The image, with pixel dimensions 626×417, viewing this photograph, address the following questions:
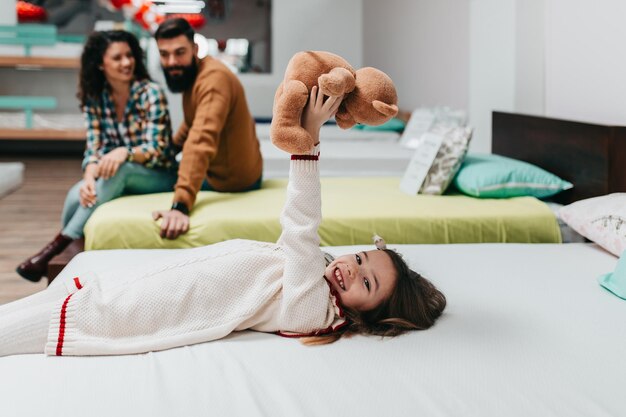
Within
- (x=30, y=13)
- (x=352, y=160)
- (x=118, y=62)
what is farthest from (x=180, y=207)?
(x=30, y=13)

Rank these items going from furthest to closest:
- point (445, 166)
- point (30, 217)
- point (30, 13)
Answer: point (30, 13), point (30, 217), point (445, 166)

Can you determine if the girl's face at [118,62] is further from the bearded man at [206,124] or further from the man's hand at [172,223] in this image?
the man's hand at [172,223]

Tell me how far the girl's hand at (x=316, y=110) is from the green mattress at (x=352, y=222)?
81 centimetres

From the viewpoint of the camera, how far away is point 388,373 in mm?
1263

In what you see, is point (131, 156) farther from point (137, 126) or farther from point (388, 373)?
point (388, 373)

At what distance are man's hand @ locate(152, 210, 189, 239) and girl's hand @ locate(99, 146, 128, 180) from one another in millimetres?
388

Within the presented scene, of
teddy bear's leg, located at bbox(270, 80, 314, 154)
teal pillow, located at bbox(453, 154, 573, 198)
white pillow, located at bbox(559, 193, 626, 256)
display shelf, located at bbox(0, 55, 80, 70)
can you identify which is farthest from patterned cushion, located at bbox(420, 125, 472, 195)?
display shelf, located at bbox(0, 55, 80, 70)

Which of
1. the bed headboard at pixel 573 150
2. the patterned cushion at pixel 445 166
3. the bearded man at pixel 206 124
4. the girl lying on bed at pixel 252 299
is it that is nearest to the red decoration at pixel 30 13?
the bearded man at pixel 206 124

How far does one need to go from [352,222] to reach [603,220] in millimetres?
701

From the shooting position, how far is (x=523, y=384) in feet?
4.01

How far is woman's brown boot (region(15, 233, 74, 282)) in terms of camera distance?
8.25 ft

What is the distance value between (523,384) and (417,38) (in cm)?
422

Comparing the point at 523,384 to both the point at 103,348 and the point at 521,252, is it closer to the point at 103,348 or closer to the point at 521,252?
the point at 103,348

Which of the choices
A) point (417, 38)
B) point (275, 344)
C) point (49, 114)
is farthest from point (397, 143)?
point (49, 114)
